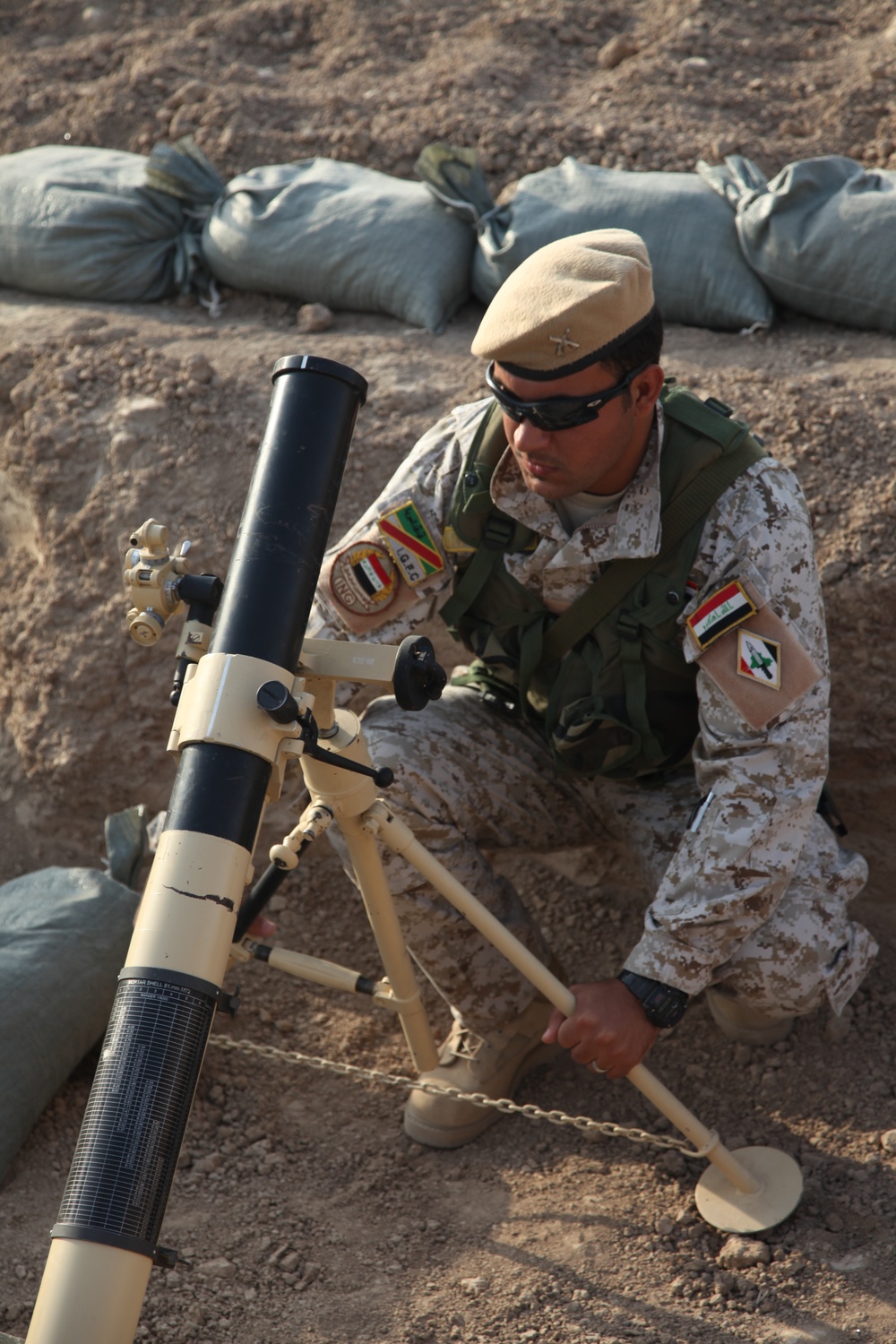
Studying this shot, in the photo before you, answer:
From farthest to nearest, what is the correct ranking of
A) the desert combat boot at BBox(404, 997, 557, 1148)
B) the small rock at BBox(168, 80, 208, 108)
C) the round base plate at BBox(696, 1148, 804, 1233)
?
the small rock at BBox(168, 80, 208, 108) < the desert combat boot at BBox(404, 997, 557, 1148) < the round base plate at BBox(696, 1148, 804, 1233)

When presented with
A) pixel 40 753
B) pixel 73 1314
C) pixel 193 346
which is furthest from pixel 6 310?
pixel 73 1314

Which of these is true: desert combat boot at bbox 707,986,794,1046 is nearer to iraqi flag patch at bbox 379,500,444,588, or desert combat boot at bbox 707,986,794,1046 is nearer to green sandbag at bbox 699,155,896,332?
iraqi flag patch at bbox 379,500,444,588

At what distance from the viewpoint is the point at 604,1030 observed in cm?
200

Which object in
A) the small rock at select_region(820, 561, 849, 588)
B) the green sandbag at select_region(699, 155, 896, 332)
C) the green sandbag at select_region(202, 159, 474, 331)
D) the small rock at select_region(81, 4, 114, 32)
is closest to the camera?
the small rock at select_region(820, 561, 849, 588)

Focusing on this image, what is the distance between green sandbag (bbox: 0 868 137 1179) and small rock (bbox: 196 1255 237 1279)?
47 cm

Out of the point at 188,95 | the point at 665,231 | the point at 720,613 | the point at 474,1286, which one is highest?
the point at 188,95

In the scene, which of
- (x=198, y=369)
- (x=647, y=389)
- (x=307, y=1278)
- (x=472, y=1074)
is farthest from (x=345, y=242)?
(x=307, y=1278)

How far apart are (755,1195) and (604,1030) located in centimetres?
53

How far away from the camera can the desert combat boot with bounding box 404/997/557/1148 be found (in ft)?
8.01

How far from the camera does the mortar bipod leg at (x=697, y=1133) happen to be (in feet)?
6.24

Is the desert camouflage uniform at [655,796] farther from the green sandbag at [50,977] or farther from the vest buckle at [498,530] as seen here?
the green sandbag at [50,977]

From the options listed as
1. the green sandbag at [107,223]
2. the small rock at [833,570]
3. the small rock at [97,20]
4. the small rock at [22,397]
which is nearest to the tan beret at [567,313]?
the small rock at [833,570]

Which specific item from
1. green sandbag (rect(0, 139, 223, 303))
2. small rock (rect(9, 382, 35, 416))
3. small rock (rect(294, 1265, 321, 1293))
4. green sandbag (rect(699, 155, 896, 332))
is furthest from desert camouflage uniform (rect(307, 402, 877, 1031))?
green sandbag (rect(0, 139, 223, 303))

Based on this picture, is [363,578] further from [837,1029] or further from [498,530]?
[837,1029]
